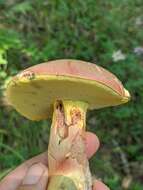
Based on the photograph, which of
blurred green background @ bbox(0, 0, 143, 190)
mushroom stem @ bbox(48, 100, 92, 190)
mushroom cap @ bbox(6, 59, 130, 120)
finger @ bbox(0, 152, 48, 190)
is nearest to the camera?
mushroom cap @ bbox(6, 59, 130, 120)

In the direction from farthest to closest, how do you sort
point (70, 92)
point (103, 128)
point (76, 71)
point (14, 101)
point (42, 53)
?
point (103, 128)
point (42, 53)
point (14, 101)
point (70, 92)
point (76, 71)

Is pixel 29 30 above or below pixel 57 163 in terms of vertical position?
above

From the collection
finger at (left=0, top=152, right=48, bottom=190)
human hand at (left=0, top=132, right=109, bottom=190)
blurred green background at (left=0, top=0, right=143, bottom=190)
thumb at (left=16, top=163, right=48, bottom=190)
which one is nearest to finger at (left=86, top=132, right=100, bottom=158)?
human hand at (left=0, top=132, right=109, bottom=190)

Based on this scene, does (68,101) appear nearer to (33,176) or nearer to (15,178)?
(33,176)

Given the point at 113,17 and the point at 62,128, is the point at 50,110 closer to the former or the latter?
the point at 62,128

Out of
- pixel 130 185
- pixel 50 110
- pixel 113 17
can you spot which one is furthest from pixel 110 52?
pixel 50 110

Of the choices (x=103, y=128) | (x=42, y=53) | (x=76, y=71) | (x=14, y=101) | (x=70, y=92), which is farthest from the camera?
(x=103, y=128)

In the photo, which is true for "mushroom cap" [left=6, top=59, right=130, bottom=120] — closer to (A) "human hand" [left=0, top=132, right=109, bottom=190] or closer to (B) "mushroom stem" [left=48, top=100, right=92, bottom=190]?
(B) "mushroom stem" [left=48, top=100, right=92, bottom=190]

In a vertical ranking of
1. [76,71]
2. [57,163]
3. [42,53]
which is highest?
[42,53]
